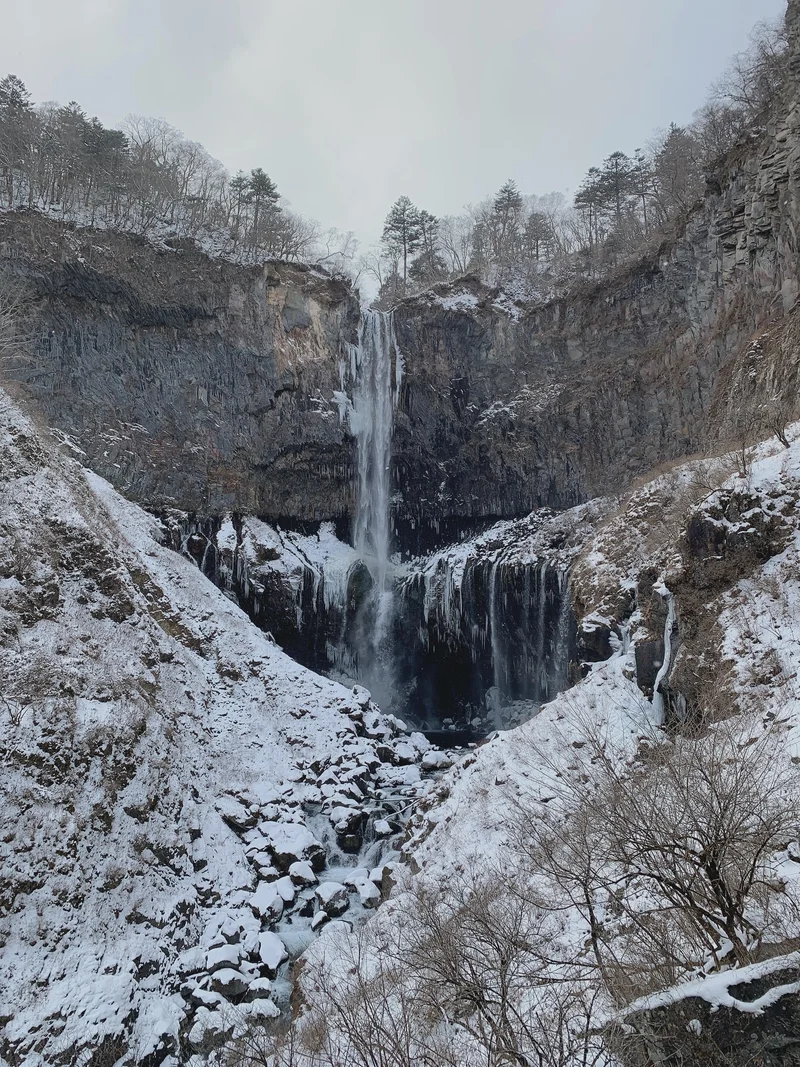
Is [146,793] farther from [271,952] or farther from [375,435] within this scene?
[375,435]

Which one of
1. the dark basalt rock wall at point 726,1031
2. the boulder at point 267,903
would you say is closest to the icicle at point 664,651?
the dark basalt rock wall at point 726,1031

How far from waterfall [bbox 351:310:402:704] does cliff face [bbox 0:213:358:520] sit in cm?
94

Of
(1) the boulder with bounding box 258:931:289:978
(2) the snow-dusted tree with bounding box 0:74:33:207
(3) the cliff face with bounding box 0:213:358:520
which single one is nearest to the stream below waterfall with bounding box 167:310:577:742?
(3) the cliff face with bounding box 0:213:358:520

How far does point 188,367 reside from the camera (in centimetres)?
3009

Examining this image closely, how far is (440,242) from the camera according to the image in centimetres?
4656

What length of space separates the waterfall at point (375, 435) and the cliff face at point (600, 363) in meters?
0.82

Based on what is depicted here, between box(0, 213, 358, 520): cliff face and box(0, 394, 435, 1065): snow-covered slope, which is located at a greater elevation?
box(0, 213, 358, 520): cliff face

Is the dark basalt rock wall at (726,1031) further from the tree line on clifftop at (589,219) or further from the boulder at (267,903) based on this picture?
the tree line on clifftop at (589,219)

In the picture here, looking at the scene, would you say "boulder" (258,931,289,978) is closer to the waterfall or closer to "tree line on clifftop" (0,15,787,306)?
the waterfall

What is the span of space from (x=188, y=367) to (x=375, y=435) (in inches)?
399

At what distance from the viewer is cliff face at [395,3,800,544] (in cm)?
2192

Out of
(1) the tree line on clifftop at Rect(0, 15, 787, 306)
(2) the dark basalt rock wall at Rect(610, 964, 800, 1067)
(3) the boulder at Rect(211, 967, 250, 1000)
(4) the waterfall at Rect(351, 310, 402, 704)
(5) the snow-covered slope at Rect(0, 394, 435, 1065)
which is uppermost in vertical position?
(1) the tree line on clifftop at Rect(0, 15, 787, 306)

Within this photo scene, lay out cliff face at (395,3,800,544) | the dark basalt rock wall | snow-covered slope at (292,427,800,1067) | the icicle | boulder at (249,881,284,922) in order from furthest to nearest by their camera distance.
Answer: cliff face at (395,3,800,544), boulder at (249,881,284,922), the icicle, snow-covered slope at (292,427,800,1067), the dark basalt rock wall

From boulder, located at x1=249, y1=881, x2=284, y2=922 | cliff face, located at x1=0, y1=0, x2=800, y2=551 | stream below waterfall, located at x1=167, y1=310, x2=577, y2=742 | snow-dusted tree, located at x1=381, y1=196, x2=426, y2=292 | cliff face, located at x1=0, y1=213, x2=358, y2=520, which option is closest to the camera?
boulder, located at x1=249, y1=881, x2=284, y2=922
